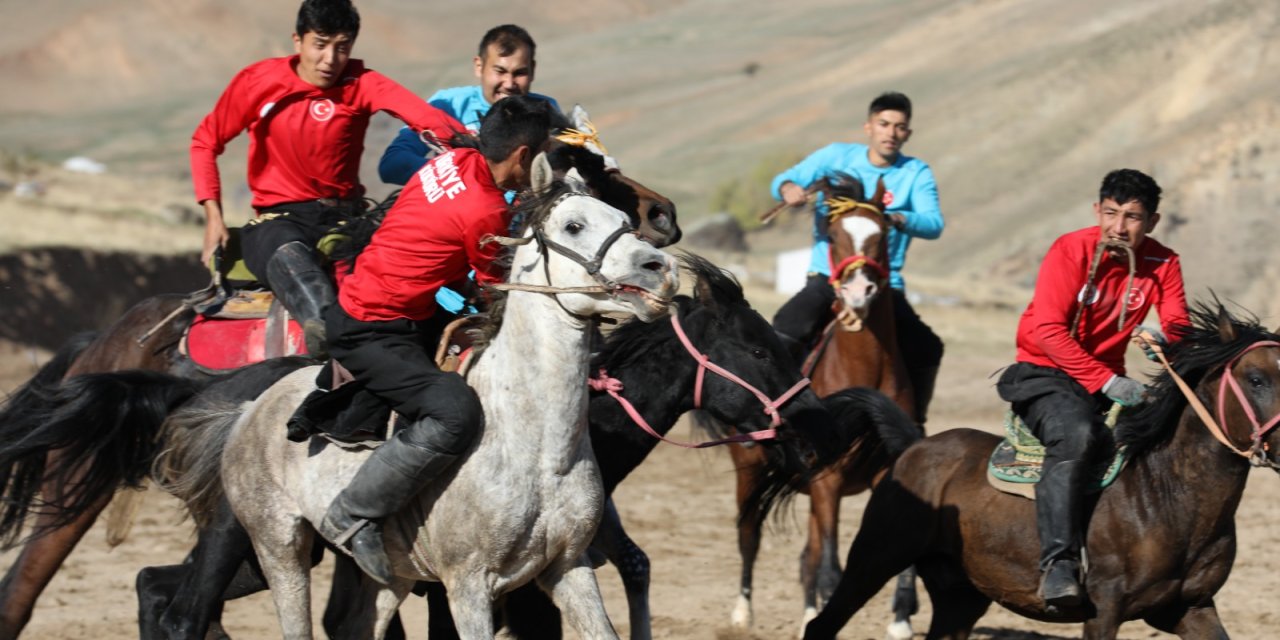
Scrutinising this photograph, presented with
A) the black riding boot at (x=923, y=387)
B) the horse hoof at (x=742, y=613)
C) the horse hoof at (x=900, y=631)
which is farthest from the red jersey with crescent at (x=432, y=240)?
the black riding boot at (x=923, y=387)

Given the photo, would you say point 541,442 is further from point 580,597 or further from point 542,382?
point 580,597

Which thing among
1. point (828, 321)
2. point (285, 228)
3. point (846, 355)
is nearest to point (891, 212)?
point (828, 321)

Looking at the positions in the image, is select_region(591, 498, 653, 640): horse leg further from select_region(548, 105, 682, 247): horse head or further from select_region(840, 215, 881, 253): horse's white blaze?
select_region(840, 215, 881, 253): horse's white blaze

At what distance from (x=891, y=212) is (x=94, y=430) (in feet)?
14.5

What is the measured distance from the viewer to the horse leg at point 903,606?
27.4 feet

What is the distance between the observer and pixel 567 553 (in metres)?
5.17

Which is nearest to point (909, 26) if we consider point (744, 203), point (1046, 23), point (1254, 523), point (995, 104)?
point (1046, 23)

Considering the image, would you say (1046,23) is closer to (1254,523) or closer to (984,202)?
(984,202)

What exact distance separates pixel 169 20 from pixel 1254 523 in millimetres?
85484

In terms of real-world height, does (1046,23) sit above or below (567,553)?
above

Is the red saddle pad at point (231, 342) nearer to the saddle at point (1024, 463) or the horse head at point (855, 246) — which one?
the horse head at point (855, 246)

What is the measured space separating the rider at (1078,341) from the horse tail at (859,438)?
31.1 inches

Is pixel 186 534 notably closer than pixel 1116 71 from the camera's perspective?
Yes

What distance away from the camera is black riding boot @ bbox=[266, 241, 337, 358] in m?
6.65
